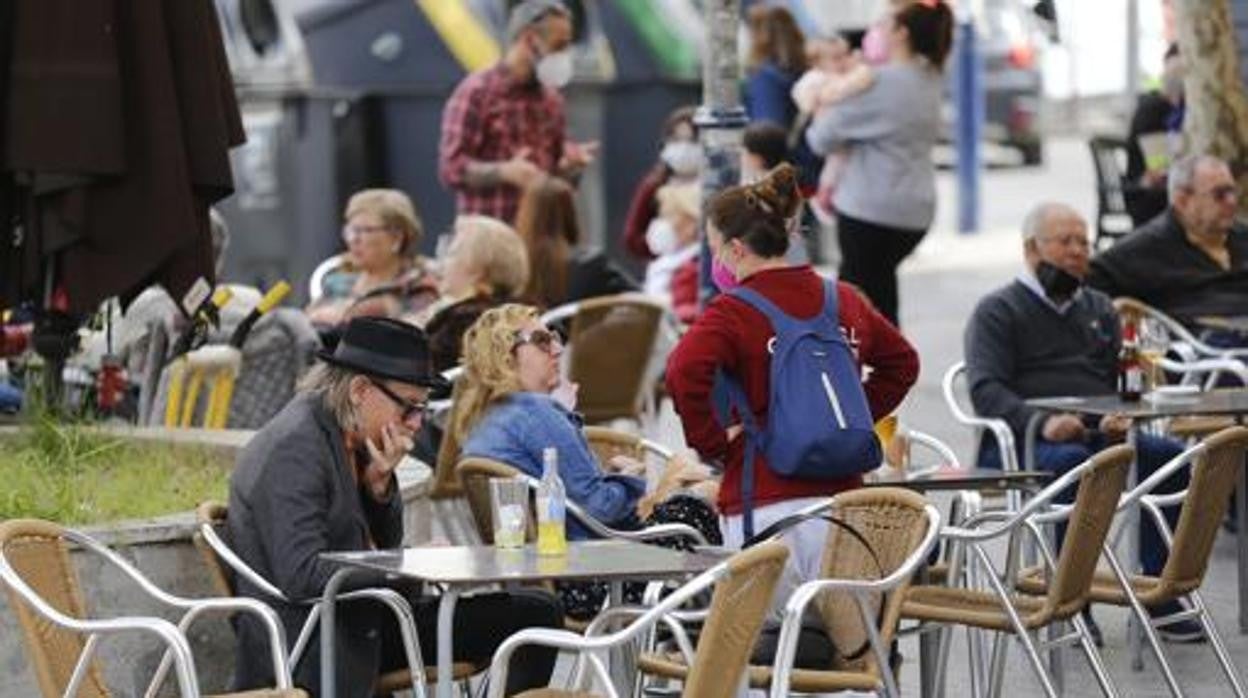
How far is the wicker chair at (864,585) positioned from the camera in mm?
8000

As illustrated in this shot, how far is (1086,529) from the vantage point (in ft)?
28.8

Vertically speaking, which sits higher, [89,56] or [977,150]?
[89,56]

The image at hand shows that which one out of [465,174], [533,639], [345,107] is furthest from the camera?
[345,107]

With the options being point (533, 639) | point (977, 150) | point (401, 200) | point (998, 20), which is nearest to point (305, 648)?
point (533, 639)

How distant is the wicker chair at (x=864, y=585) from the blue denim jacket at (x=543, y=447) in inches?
39.8

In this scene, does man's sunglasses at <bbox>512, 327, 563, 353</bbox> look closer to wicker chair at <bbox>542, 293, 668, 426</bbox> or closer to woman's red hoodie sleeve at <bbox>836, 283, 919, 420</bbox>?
woman's red hoodie sleeve at <bbox>836, 283, 919, 420</bbox>

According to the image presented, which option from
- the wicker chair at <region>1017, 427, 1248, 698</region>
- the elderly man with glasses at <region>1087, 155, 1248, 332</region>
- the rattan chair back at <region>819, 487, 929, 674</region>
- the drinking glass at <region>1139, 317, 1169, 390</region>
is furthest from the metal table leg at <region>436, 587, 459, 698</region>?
the elderly man with glasses at <region>1087, 155, 1248, 332</region>

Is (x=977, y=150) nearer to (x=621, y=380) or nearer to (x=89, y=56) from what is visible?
(x=621, y=380)

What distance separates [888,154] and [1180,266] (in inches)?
89.1

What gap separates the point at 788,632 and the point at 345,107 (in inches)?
591

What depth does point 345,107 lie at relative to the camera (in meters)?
22.3

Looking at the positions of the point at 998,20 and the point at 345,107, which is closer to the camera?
the point at 345,107

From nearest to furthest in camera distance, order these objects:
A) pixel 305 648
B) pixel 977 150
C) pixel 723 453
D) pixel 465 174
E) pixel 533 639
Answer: pixel 533 639 < pixel 305 648 < pixel 723 453 < pixel 465 174 < pixel 977 150

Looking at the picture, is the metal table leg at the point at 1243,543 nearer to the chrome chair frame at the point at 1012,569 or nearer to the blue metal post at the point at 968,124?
the chrome chair frame at the point at 1012,569
